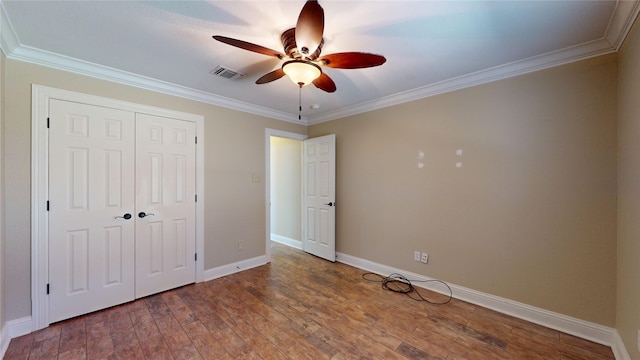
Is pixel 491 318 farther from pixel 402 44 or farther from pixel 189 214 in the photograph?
pixel 189 214

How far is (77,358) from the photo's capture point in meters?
1.83

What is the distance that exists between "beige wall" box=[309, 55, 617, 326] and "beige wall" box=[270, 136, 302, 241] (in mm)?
1641

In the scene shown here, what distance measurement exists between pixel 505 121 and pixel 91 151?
4090 millimetres

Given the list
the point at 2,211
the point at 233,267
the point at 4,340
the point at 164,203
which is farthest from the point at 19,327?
the point at 233,267

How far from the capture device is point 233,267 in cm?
342

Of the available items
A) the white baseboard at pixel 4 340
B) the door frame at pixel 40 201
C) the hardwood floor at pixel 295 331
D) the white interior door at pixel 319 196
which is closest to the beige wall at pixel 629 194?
the hardwood floor at pixel 295 331

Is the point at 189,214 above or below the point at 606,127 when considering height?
below

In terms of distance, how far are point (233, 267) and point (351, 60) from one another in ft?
9.93

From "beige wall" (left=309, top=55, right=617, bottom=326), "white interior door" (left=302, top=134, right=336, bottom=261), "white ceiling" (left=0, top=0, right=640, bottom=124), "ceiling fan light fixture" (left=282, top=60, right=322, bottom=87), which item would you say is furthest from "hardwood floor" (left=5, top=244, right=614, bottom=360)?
"white ceiling" (left=0, top=0, right=640, bottom=124)

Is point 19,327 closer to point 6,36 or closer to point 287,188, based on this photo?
point 6,36

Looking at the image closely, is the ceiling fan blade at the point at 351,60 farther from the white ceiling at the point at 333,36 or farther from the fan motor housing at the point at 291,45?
the white ceiling at the point at 333,36

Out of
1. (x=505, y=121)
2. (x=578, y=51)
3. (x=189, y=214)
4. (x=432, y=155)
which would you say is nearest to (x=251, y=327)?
(x=189, y=214)

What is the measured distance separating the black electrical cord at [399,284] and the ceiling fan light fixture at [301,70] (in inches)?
99.1

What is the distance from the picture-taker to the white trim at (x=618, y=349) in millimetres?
1730
